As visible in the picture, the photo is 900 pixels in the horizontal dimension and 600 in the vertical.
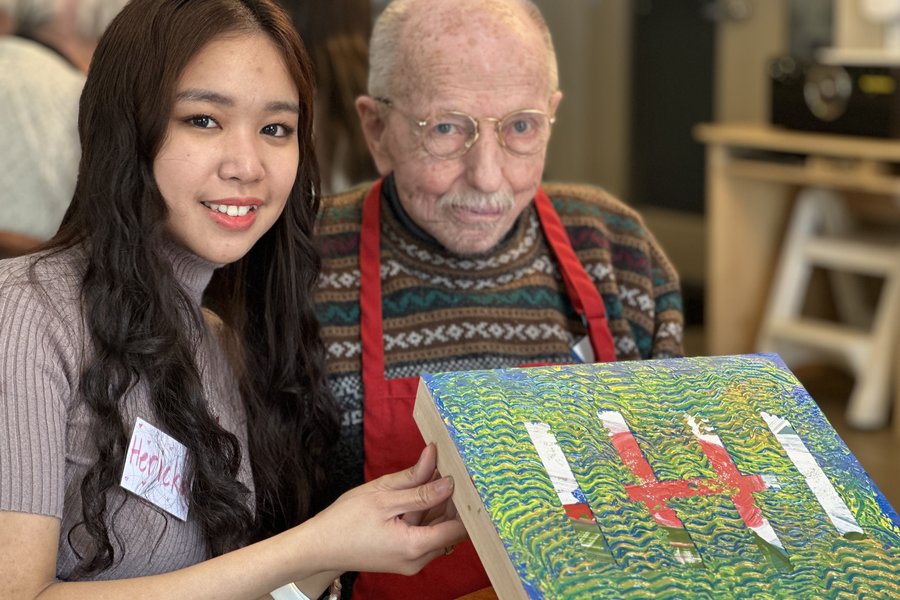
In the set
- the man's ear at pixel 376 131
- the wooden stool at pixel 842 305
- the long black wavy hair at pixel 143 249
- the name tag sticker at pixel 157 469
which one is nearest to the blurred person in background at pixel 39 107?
the man's ear at pixel 376 131

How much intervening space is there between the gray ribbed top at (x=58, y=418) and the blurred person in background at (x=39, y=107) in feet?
4.24

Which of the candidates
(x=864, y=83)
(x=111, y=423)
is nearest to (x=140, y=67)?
(x=111, y=423)

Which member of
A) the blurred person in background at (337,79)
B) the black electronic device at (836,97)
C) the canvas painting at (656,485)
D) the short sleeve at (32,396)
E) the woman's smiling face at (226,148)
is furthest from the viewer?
the black electronic device at (836,97)

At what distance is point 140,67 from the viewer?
1211mm

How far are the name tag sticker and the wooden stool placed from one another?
302 centimetres

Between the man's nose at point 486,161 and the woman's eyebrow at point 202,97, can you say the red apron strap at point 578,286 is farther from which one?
the woman's eyebrow at point 202,97

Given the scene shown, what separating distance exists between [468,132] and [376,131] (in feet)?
0.61

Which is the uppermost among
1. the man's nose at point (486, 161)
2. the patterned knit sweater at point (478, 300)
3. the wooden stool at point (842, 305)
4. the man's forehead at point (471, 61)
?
the man's forehead at point (471, 61)

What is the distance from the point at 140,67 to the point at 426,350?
1.99 ft

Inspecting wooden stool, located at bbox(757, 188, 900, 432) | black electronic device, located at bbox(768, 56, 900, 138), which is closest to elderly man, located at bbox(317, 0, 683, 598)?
black electronic device, located at bbox(768, 56, 900, 138)

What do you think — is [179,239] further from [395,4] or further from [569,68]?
[569,68]

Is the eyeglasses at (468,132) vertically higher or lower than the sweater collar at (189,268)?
higher

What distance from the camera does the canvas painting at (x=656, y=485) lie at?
1.01 meters

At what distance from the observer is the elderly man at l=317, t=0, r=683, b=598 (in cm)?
159
